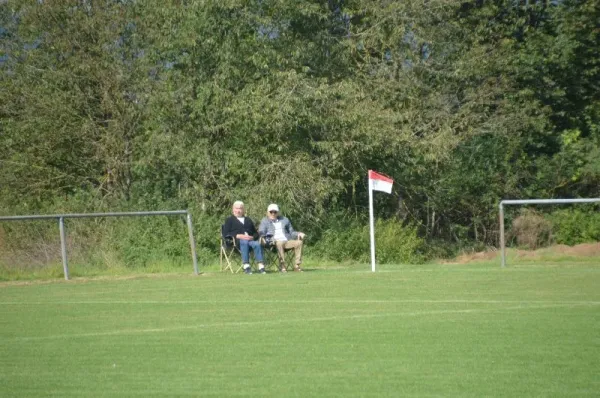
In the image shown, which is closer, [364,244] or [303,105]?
[364,244]

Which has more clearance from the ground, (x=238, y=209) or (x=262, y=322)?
(x=238, y=209)

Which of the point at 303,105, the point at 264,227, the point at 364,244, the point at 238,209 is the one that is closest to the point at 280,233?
the point at 264,227

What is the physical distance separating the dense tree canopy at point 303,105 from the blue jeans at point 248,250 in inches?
261

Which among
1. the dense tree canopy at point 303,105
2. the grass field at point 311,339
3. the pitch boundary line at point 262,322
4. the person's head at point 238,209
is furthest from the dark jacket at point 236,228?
the pitch boundary line at point 262,322

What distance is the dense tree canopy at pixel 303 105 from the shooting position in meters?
32.1

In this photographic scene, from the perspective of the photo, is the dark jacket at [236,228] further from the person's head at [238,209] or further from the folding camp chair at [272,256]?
the folding camp chair at [272,256]

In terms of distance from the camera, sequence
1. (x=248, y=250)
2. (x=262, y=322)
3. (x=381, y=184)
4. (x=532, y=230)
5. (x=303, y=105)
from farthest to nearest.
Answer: (x=303, y=105) < (x=532, y=230) < (x=248, y=250) < (x=381, y=184) < (x=262, y=322)

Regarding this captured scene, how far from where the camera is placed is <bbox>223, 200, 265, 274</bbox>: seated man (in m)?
24.7

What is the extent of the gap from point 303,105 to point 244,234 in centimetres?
768

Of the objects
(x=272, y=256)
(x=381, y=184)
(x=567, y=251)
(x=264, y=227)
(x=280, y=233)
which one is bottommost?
(x=567, y=251)

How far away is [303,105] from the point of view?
3191 centimetres

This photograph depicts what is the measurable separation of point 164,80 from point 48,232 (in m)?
8.25

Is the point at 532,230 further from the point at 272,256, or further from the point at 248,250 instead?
the point at 248,250

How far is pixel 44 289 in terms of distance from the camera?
70.4 feet
